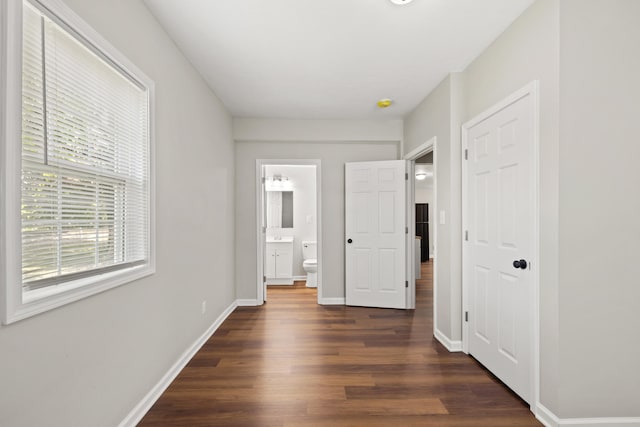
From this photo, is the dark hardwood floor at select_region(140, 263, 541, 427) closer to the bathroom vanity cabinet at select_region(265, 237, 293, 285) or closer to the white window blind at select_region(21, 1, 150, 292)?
the white window blind at select_region(21, 1, 150, 292)

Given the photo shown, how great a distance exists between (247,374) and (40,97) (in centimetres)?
216

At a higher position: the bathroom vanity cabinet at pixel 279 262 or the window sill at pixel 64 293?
the window sill at pixel 64 293

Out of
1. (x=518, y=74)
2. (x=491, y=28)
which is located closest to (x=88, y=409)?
(x=518, y=74)

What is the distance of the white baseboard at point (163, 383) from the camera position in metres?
1.87

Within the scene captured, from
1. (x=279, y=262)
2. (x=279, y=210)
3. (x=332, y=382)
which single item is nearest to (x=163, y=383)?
(x=332, y=382)

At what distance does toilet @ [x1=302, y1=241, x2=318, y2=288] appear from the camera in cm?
558

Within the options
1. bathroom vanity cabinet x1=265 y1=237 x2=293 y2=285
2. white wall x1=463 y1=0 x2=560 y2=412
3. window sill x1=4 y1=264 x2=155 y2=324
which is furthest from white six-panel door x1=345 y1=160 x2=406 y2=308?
window sill x1=4 y1=264 x2=155 y2=324

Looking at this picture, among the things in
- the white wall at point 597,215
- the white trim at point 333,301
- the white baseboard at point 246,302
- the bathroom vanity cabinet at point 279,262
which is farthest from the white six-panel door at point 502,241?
the bathroom vanity cabinet at point 279,262

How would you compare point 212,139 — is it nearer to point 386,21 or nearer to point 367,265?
point 386,21

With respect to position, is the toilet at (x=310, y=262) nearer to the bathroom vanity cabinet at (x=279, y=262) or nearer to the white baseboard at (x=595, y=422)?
the bathroom vanity cabinet at (x=279, y=262)

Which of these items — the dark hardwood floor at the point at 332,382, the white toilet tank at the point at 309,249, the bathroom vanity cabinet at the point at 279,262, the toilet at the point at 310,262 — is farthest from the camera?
the white toilet tank at the point at 309,249

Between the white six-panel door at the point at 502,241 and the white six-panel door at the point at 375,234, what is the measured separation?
1.46 meters

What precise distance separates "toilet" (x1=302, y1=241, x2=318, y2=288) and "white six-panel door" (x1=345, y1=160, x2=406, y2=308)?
121 centimetres

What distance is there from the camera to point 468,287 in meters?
2.81
